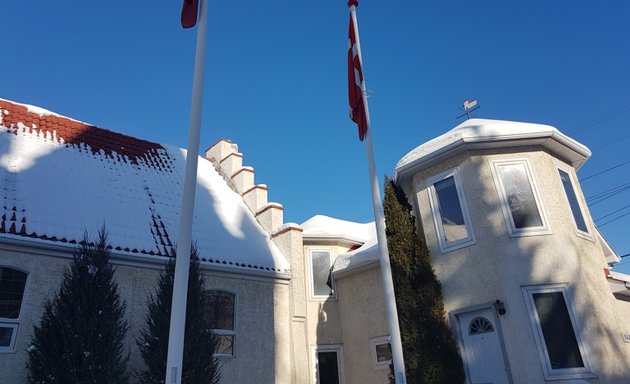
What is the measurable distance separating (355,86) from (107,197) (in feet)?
22.8

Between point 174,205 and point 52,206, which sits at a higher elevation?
point 174,205

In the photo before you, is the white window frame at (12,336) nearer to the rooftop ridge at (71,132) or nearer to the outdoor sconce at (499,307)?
the rooftop ridge at (71,132)

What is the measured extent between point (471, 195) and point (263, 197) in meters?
7.08

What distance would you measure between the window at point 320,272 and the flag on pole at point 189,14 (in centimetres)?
910

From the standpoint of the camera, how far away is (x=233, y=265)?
40.3 feet

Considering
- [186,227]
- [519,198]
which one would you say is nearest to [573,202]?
[519,198]

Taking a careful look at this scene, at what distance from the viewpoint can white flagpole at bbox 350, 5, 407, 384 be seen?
735 cm

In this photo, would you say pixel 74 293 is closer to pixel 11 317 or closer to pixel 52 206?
pixel 11 317

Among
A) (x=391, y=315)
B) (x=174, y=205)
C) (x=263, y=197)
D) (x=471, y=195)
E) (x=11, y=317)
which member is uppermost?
(x=263, y=197)

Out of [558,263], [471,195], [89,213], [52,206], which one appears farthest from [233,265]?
[558,263]

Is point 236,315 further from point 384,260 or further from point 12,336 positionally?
point 384,260

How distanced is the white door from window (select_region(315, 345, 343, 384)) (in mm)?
4448

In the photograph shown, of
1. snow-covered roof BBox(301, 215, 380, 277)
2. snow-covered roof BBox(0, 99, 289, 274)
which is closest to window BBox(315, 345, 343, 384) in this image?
snow-covered roof BBox(301, 215, 380, 277)

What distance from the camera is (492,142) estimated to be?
10.8 metres
